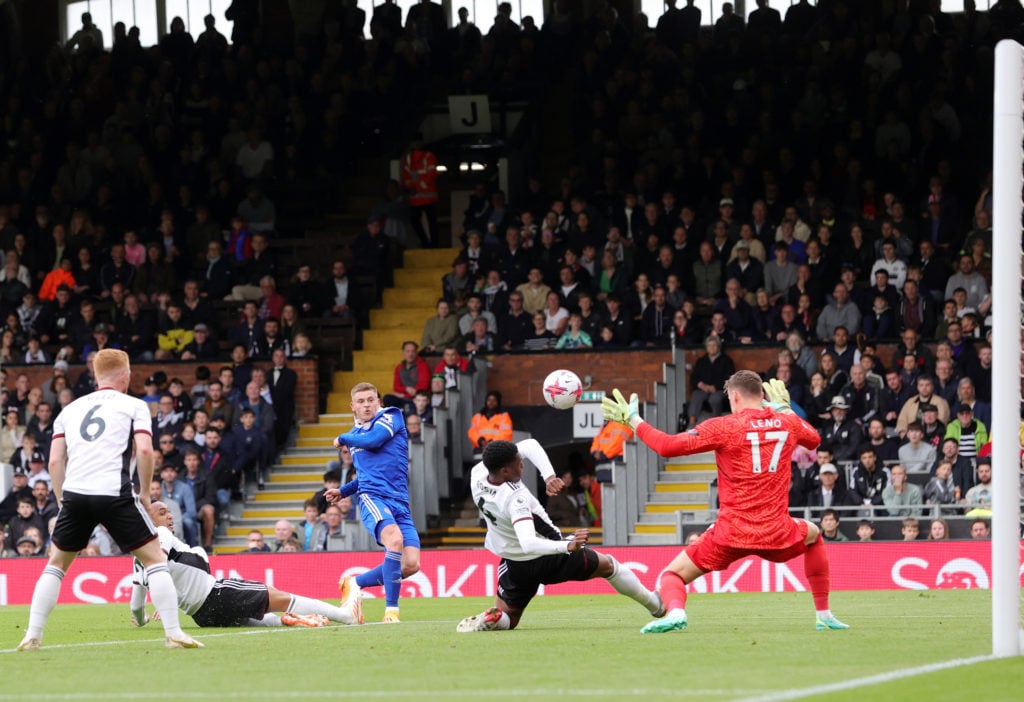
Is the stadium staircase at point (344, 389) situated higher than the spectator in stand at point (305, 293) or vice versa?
the spectator in stand at point (305, 293)

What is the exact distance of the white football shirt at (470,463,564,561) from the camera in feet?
36.1

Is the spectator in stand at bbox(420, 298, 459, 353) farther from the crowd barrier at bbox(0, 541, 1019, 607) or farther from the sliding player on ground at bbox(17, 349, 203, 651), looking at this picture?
the sliding player on ground at bbox(17, 349, 203, 651)

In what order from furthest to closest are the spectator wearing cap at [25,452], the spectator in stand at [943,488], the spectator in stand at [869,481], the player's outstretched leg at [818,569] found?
the spectator wearing cap at [25,452]
the spectator in stand at [869,481]
the spectator in stand at [943,488]
the player's outstretched leg at [818,569]

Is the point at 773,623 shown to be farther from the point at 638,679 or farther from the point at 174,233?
the point at 174,233

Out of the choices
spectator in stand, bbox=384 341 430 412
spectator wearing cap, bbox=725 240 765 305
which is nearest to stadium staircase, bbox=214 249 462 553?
spectator in stand, bbox=384 341 430 412

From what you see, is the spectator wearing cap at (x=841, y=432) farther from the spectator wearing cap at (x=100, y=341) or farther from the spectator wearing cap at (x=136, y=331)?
the spectator wearing cap at (x=100, y=341)

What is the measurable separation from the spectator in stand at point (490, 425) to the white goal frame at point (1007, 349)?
642 inches

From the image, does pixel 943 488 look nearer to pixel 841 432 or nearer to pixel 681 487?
pixel 841 432

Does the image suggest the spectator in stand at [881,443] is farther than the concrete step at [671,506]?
No

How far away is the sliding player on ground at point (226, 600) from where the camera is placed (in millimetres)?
12555

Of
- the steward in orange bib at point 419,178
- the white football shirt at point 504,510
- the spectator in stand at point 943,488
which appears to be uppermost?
the steward in orange bib at point 419,178

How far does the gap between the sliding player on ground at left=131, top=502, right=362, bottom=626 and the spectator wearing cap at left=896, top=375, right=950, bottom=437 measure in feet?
38.0

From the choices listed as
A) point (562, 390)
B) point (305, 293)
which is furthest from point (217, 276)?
point (562, 390)

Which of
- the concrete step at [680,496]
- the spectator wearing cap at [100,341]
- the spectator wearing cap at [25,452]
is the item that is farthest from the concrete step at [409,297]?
the concrete step at [680,496]
